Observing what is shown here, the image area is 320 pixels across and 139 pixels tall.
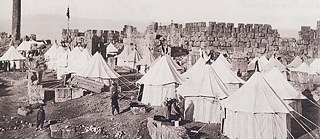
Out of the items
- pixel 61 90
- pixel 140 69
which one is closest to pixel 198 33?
pixel 140 69

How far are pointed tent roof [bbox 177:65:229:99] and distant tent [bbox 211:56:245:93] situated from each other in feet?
5.36

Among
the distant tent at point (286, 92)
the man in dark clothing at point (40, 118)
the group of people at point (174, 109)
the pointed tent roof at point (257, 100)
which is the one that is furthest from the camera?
the man in dark clothing at point (40, 118)

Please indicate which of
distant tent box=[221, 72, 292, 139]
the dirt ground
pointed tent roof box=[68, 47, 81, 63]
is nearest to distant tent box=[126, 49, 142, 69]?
pointed tent roof box=[68, 47, 81, 63]

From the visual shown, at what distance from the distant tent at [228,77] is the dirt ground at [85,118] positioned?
2.30m

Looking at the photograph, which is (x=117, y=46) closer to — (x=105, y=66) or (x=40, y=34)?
(x=40, y=34)

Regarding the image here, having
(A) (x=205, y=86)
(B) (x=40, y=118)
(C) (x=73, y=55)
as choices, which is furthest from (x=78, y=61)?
(A) (x=205, y=86)

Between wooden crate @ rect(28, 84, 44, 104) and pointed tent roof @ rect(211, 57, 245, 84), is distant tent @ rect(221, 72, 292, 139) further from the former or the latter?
wooden crate @ rect(28, 84, 44, 104)

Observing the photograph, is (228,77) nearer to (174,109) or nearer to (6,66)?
(174,109)

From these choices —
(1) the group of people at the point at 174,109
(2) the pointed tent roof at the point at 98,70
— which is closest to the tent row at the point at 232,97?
(1) the group of people at the point at 174,109

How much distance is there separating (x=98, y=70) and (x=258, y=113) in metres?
7.72

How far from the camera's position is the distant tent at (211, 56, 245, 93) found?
1219cm

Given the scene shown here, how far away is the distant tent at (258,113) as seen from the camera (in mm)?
8352

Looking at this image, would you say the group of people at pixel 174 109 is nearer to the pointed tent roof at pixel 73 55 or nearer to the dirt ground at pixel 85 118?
the dirt ground at pixel 85 118

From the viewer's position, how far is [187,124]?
9.90 m
